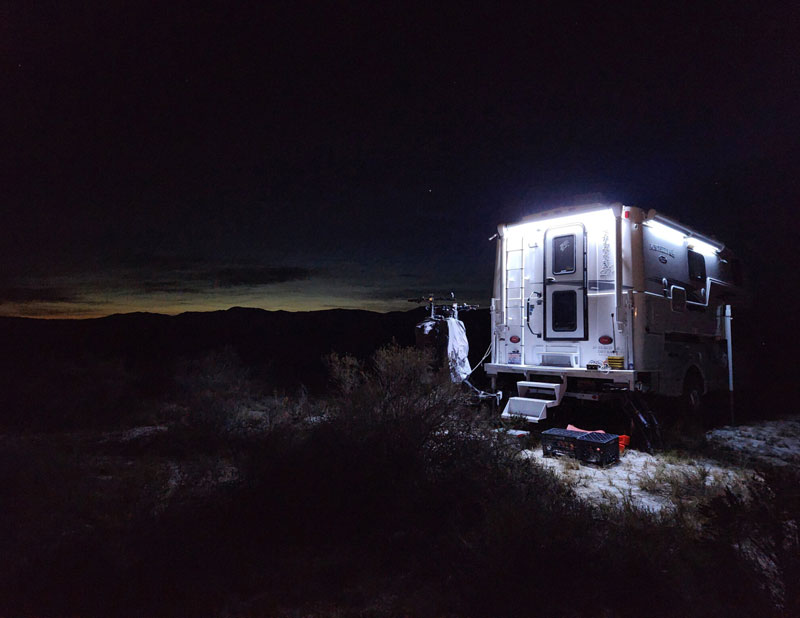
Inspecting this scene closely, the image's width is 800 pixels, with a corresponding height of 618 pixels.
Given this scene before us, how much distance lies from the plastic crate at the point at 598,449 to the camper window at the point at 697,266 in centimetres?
431

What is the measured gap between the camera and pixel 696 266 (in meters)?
9.42

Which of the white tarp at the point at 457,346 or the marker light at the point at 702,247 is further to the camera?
the marker light at the point at 702,247

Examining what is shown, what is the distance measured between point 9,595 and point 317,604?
6.27 ft

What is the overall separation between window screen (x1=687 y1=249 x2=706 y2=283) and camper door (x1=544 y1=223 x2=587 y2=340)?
255cm

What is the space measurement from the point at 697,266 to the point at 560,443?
5.12 metres

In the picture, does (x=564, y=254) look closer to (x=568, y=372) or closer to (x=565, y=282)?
(x=565, y=282)

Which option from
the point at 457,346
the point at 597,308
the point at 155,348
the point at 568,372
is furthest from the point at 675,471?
the point at 155,348

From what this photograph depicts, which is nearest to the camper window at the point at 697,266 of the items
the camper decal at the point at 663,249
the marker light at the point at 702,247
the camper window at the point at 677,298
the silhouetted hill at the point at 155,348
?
the marker light at the point at 702,247

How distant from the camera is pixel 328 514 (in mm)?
3910

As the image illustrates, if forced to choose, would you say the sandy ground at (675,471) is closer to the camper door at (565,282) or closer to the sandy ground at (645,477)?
the sandy ground at (645,477)

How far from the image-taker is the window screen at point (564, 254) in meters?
8.20

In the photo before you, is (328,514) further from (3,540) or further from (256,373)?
(256,373)

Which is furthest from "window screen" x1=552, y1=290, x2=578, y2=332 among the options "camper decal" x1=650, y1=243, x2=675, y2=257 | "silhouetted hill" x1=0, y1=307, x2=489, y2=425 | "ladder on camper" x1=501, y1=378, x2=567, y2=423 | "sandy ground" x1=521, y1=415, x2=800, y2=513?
"silhouetted hill" x1=0, y1=307, x2=489, y2=425

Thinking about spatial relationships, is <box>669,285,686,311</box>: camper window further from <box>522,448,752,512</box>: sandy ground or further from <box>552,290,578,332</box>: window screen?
<box>522,448,752,512</box>: sandy ground
